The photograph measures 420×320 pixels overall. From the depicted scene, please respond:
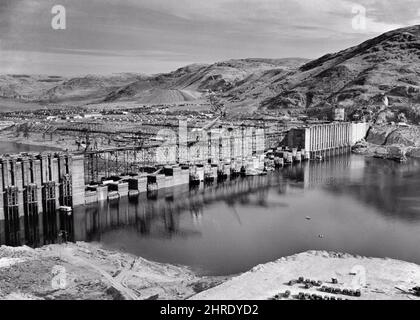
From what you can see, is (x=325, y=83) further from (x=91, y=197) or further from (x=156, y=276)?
(x=156, y=276)

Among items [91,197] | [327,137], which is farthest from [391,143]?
[91,197]

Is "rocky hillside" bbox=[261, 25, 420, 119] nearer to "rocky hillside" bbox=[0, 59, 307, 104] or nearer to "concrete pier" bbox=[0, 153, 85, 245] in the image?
"rocky hillside" bbox=[0, 59, 307, 104]

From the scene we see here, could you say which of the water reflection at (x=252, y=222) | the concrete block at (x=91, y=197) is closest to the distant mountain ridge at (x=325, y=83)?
the water reflection at (x=252, y=222)

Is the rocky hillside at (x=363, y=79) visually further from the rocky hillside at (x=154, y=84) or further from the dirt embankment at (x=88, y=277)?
the dirt embankment at (x=88, y=277)

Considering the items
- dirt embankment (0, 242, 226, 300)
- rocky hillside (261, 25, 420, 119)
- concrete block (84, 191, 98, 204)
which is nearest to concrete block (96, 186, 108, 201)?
concrete block (84, 191, 98, 204)

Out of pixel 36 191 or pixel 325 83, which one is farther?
pixel 325 83

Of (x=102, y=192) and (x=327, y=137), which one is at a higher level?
(x=327, y=137)

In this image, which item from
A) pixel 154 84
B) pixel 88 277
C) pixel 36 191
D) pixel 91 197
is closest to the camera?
pixel 88 277
